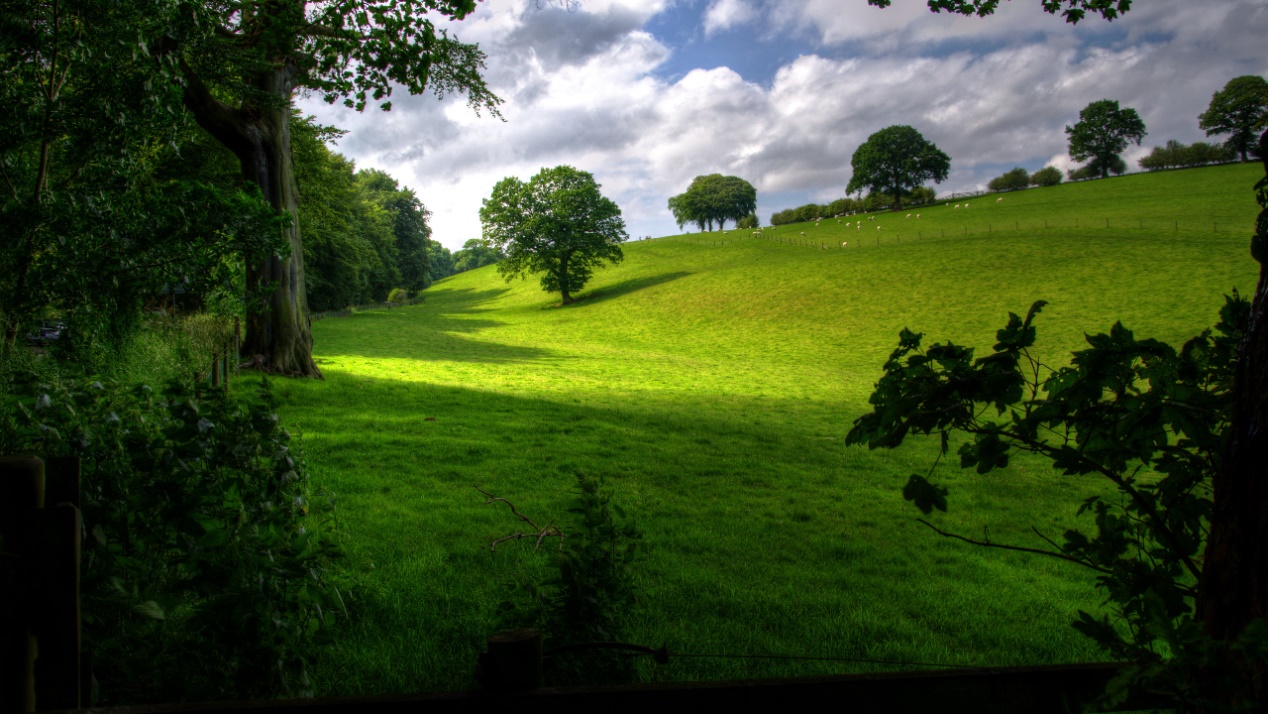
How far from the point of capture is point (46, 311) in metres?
5.78

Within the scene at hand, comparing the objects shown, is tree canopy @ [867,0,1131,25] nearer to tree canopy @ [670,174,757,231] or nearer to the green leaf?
the green leaf

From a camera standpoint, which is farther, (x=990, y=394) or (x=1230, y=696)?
(x=990, y=394)

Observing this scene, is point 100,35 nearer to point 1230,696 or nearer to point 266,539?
point 266,539

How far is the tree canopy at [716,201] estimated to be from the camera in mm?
125000

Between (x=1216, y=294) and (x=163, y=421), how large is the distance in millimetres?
47182

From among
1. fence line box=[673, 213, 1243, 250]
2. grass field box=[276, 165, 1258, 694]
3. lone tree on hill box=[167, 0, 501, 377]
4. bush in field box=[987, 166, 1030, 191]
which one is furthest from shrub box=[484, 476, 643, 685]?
bush in field box=[987, 166, 1030, 191]

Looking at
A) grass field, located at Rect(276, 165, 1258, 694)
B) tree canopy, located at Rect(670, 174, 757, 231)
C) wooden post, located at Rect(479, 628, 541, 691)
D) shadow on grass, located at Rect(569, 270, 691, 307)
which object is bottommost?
grass field, located at Rect(276, 165, 1258, 694)

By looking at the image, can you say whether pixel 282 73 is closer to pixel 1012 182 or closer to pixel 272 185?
pixel 272 185

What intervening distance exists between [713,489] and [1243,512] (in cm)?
842

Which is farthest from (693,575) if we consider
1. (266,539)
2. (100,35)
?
(100,35)

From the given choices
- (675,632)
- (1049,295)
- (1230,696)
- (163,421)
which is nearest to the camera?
(1230,696)

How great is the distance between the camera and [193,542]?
9.80ft

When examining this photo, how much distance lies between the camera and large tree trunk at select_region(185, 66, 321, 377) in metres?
15.4

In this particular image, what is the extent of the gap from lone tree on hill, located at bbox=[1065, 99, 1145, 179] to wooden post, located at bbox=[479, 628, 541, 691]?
404 ft
